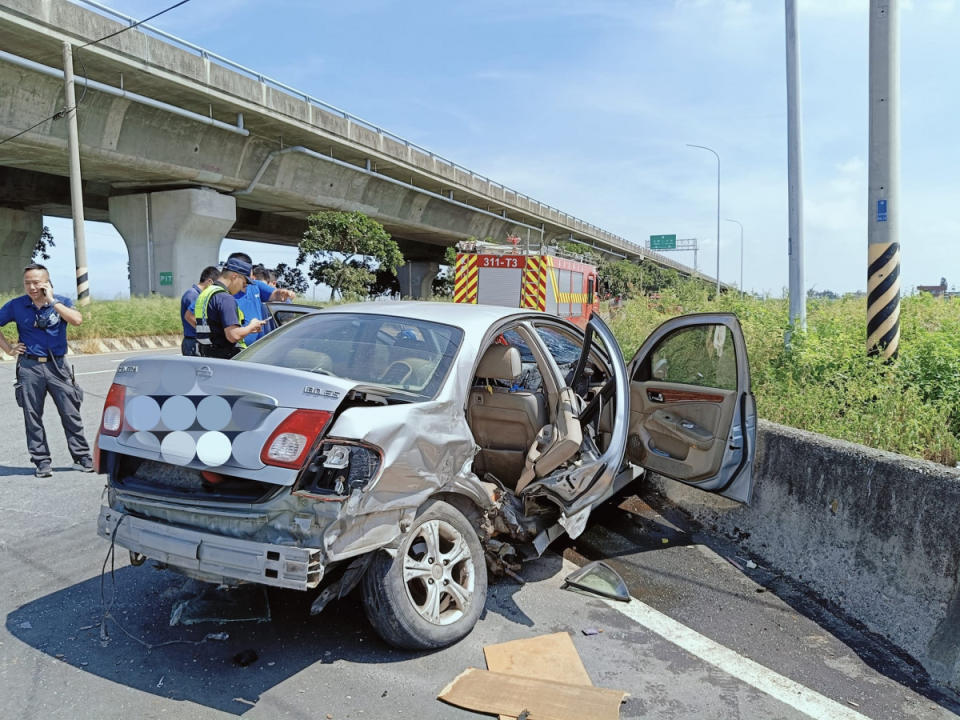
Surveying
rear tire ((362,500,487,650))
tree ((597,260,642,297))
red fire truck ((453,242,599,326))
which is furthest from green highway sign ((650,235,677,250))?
rear tire ((362,500,487,650))

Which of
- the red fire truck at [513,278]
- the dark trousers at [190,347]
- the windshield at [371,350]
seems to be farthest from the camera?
the red fire truck at [513,278]

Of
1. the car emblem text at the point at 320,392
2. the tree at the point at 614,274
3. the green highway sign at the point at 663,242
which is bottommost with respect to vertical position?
the car emblem text at the point at 320,392

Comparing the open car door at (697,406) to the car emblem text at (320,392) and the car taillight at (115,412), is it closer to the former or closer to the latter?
the car emblem text at (320,392)

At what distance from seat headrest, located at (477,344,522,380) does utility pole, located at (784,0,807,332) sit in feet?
14.0

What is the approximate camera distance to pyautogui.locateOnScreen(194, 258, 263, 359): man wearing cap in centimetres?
596

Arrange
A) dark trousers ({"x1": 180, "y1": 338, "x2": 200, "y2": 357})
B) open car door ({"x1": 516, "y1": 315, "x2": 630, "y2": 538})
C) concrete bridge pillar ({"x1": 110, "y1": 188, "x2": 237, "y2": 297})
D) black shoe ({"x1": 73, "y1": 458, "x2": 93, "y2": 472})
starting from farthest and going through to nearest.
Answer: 1. concrete bridge pillar ({"x1": 110, "y1": 188, "x2": 237, "y2": 297})
2. dark trousers ({"x1": 180, "y1": 338, "x2": 200, "y2": 357})
3. black shoe ({"x1": 73, "y1": 458, "x2": 93, "y2": 472})
4. open car door ({"x1": 516, "y1": 315, "x2": 630, "y2": 538})

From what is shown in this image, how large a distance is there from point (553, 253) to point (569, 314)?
1.88 m

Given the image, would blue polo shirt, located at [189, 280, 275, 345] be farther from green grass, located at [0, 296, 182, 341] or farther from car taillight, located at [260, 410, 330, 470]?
green grass, located at [0, 296, 182, 341]

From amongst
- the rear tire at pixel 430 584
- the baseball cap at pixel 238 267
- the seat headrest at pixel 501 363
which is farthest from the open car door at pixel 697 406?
the baseball cap at pixel 238 267

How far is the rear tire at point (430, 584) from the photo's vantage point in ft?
9.46

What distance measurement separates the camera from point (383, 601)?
2.87 m

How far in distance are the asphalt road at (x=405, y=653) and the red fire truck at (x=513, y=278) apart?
543 inches

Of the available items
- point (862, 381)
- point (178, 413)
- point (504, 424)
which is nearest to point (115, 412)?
point (178, 413)

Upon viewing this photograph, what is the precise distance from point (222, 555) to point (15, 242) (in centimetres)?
3053
